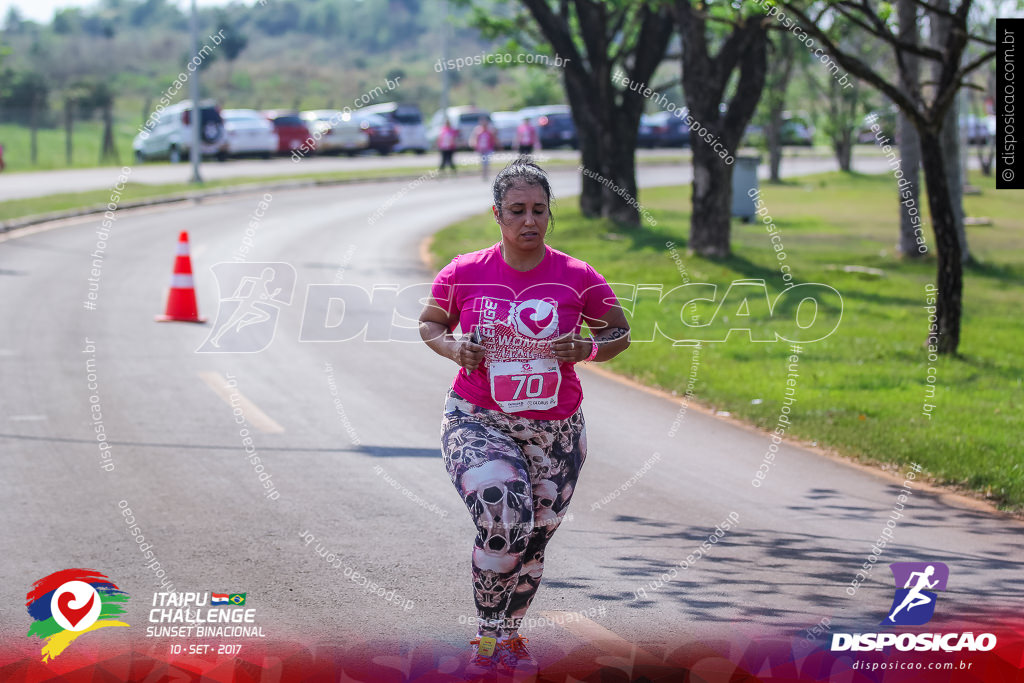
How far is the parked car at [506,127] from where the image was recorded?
159 ft

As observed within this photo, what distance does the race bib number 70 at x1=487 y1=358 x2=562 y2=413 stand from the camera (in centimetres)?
475

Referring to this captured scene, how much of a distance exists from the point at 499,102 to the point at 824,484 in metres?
68.7

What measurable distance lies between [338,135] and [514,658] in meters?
39.8

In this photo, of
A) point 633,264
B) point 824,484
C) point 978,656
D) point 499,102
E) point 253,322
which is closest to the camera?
point 978,656

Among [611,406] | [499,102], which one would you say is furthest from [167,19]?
[611,406]

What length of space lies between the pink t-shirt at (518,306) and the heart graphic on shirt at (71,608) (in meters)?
2.00

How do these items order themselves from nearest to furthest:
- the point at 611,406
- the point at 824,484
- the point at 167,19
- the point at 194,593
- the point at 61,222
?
1. the point at 194,593
2. the point at 824,484
3. the point at 611,406
4. the point at 61,222
5. the point at 167,19

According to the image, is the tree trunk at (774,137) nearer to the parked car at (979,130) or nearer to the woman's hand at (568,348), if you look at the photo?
the parked car at (979,130)

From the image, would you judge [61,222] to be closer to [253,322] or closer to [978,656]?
[253,322]

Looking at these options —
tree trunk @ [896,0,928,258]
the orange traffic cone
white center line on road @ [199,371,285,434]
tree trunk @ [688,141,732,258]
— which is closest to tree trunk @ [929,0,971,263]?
tree trunk @ [896,0,928,258]

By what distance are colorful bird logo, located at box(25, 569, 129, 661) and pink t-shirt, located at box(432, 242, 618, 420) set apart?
195cm

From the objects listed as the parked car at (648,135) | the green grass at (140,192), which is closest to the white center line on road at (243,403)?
the green grass at (140,192)

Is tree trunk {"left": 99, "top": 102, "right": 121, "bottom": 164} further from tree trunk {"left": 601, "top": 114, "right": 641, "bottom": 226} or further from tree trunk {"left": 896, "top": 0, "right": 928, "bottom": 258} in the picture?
tree trunk {"left": 896, "top": 0, "right": 928, "bottom": 258}

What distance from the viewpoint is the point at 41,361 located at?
1148 centimetres
